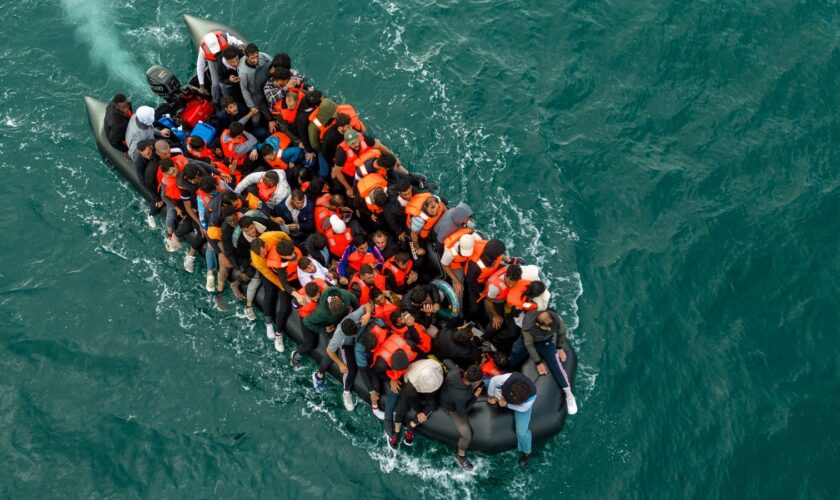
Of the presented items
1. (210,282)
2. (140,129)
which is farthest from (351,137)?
(140,129)

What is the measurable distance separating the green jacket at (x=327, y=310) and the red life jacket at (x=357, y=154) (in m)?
2.33

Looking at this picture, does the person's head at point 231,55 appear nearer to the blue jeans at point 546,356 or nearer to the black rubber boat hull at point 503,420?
the black rubber boat hull at point 503,420

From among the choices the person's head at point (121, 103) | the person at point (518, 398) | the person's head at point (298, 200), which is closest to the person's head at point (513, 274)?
the person at point (518, 398)

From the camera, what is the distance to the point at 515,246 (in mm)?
13461

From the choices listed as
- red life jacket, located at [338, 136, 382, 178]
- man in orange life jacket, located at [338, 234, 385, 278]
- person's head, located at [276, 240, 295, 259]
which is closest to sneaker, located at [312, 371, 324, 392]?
man in orange life jacket, located at [338, 234, 385, 278]

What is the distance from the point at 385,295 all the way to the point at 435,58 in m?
7.59

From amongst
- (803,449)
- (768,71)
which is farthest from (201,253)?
(768,71)

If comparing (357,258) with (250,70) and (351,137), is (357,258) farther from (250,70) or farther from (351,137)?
(250,70)

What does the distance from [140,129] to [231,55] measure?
6.91 ft

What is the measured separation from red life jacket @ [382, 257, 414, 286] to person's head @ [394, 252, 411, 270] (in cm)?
7

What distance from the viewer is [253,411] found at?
12.0 m

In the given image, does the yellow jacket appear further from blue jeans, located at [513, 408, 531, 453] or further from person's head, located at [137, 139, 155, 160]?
blue jeans, located at [513, 408, 531, 453]

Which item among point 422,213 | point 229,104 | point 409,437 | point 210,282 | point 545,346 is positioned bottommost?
point 409,437

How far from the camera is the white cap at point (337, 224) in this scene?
1115 cm
